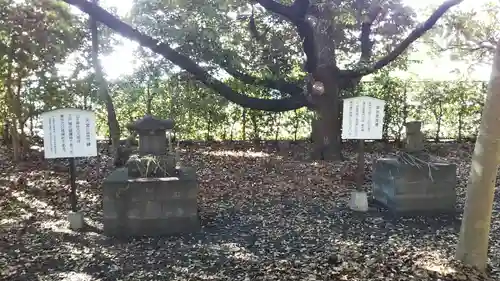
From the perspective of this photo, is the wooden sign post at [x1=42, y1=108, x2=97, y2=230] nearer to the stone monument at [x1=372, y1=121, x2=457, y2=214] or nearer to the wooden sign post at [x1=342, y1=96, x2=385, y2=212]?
the wooden sign post at [x1=342, y1=96, x2=385, y2=212]

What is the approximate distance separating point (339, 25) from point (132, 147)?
493 centimetres

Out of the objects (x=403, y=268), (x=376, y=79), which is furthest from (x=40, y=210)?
(x=376, y=79)

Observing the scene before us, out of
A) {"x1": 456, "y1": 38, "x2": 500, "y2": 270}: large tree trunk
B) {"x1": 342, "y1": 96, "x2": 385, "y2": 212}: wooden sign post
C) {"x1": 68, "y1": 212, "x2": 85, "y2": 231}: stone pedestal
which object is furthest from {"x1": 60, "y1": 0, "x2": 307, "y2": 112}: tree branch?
{"x1": 456, "y1": 38, "x2": 500, "y2": 270}: large tree trunk

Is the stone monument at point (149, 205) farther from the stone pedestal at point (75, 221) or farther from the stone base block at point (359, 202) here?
the stone base block at point (359, 202)

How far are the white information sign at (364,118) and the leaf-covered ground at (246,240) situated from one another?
1052mm

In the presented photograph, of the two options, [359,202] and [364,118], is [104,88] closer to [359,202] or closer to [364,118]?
[364,118]

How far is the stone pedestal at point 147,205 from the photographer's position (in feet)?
15.8

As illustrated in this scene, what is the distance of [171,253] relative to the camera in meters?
4.34

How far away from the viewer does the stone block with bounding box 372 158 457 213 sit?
5.45 m

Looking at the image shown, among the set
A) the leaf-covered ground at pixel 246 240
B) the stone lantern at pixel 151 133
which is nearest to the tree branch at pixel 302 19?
the leaf-covered ground at pixel 246 240

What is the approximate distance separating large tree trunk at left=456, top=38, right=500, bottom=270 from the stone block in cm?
164

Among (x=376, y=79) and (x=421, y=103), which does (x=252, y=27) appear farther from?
(x=421, y=103)

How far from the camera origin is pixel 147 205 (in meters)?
4.86

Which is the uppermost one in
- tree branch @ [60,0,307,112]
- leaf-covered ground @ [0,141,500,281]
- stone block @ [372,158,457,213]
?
tree branch @ [60,0,307,112]
